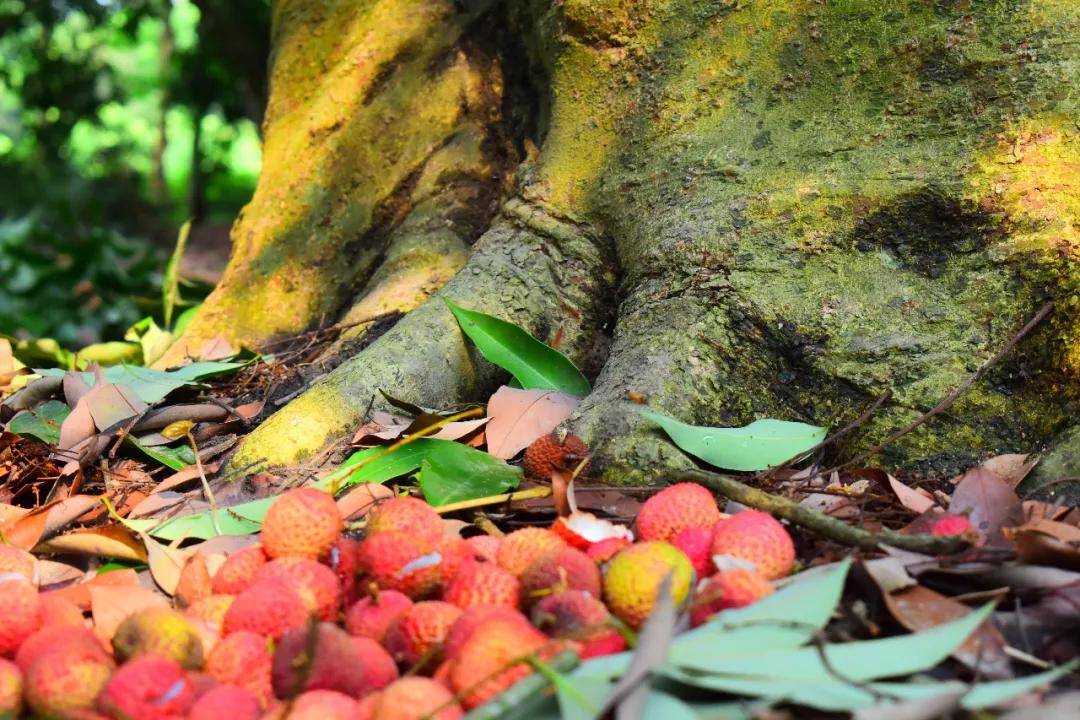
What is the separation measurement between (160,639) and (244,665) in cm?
11

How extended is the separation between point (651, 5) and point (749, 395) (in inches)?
37.7

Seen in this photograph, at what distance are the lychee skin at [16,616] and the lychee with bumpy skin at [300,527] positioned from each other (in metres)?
0.29

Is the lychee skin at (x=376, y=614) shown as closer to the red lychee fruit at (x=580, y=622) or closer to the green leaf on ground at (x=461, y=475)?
the red lychee fruit at (x=580, y=622)

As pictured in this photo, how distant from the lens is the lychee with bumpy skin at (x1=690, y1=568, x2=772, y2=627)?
111 centimetres

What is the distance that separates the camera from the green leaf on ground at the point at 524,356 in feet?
6.47

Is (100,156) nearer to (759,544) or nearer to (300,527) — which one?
(300,527)

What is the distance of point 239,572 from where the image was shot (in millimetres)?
1299

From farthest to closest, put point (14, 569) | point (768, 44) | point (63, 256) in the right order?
point (63, 256) < point (768, 44) < point (14, 569)

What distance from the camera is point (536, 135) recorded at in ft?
8.55

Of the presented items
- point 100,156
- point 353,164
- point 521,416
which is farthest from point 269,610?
point 100,156

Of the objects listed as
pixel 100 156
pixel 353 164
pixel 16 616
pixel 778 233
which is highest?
pixel 778 233

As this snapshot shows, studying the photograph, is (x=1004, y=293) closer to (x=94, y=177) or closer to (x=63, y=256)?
(x=63, y=256)

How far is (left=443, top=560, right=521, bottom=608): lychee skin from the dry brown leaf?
53 cm

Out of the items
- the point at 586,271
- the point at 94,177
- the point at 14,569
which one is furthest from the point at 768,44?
the point at 94,177
